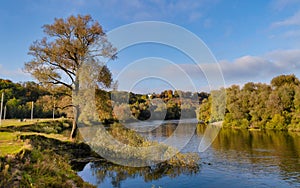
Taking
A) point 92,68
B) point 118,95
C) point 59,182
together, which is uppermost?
point 92,68

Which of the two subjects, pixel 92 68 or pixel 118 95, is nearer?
pixel 92 68

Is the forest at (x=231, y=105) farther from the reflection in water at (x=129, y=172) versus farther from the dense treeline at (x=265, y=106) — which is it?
the reflection in water at (x=129, y=172)

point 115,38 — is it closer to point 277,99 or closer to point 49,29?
point 49,29

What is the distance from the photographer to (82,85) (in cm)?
1808

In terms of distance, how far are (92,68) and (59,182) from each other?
11.1 meters

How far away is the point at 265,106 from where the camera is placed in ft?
164

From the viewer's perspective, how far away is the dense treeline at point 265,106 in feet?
150

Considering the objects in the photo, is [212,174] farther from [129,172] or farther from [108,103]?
[108,103]

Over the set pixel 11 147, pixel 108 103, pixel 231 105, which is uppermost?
pixel 231 105

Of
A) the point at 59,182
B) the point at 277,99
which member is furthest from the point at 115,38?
the point at 277,99

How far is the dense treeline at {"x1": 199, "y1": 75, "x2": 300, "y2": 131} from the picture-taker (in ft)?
150

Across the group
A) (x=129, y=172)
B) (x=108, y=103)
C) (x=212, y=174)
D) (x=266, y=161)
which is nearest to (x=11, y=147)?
(x=129, y=172)

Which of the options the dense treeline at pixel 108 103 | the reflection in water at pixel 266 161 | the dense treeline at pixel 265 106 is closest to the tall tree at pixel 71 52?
the dense treeline at pixel 108 103

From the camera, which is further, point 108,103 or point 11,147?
point 108,103
